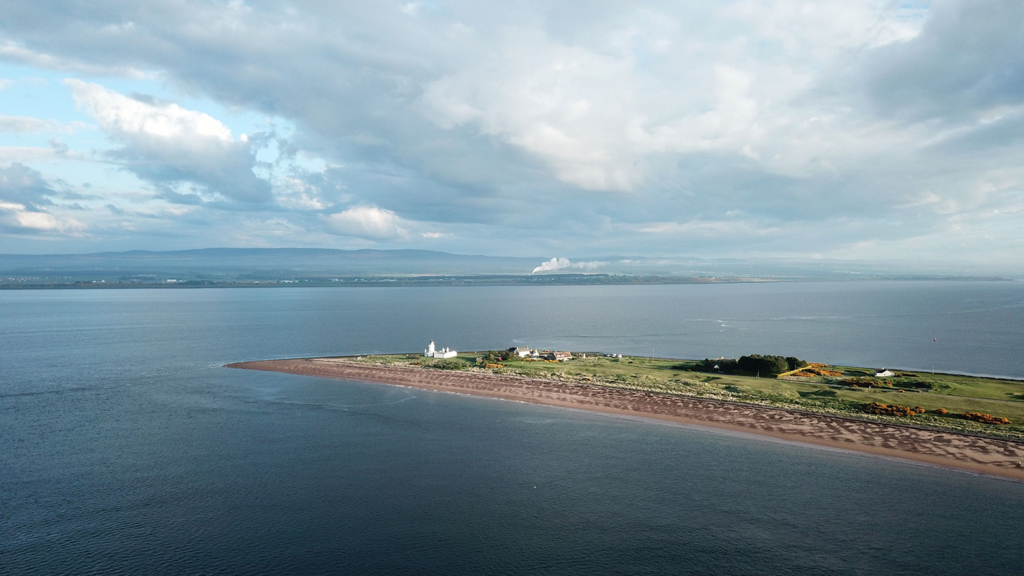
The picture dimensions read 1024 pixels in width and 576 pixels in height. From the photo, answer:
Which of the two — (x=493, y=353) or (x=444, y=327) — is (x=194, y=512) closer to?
(x=493, y=353)

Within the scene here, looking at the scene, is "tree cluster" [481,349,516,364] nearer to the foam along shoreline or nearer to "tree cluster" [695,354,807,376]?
the foam along shoreline

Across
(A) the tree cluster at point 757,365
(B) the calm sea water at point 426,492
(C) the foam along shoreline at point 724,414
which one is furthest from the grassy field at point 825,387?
(B) the calm sea water at point 426,492

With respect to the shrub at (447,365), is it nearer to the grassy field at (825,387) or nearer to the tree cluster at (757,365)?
the grassy field at (825,387)

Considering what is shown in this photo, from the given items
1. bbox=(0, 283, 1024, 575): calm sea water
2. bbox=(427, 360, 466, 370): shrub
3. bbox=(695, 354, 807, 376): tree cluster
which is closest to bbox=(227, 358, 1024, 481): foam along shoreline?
bbox=(427, 360, 466, 370): shrub

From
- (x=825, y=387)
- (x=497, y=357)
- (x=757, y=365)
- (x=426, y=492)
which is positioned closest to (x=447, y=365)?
(x=497, y=357)

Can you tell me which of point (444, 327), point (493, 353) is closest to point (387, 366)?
point (493, 353)
